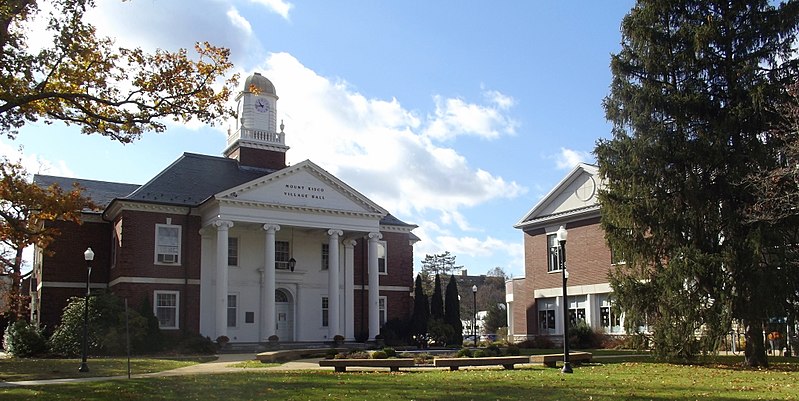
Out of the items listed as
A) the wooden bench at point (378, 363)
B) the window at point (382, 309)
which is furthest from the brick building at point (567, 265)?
the wooden bench at point (378, 363)

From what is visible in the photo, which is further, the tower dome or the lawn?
the tower dome

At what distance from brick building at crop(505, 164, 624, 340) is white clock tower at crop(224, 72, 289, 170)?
1550 centimetres

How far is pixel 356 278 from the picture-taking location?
44.1m

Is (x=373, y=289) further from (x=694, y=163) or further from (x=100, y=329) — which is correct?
(x=694, y=163)

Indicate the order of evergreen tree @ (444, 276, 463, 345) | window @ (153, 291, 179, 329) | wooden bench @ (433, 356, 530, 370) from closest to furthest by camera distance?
1. wooden bench @ (433, 356, 530, 370)
2. window @ (153, 291, 179, 329)
3. evergreen tree @ (444, 276, 463, 345)

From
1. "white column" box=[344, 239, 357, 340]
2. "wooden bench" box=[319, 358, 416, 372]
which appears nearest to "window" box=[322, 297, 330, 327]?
"white column" box=[344, 239, 357, 340]

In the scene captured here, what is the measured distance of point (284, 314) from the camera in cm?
4216

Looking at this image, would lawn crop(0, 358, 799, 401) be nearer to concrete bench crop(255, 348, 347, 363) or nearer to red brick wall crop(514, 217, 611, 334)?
concrete bench crop(255, 348, 347, 363)

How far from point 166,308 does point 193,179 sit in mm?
7464

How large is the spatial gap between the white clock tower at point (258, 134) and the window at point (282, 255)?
537 centimetres

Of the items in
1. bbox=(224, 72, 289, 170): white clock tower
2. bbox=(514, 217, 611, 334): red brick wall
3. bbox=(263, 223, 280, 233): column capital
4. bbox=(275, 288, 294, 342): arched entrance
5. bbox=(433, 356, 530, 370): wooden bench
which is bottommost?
bbox=(433, 356, 530, 370): wooden bench

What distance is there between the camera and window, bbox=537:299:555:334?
43.2m

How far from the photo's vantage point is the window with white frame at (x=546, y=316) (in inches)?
1700

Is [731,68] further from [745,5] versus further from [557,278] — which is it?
[557,278]
